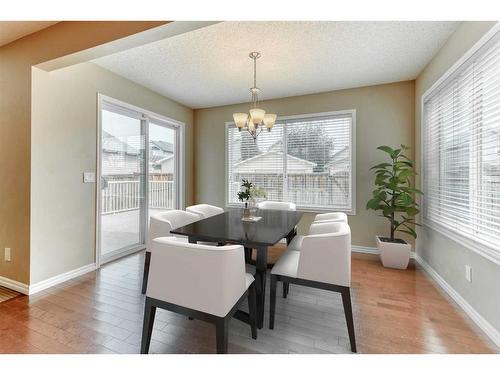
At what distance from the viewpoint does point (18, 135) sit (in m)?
2.40

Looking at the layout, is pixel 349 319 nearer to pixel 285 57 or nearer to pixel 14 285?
pixel 285 57

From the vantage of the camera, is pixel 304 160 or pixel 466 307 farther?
pixel 304 160

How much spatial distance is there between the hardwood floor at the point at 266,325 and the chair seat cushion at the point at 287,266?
427 millimetres

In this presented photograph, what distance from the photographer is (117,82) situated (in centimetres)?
322

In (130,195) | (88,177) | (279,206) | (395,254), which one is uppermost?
(88,177)

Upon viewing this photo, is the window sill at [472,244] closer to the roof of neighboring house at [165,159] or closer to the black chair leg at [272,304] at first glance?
the black chair leg at [272,304]

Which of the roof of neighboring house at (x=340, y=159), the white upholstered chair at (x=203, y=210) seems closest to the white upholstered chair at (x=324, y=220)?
the white upholstered chair at (x=203, y=210)

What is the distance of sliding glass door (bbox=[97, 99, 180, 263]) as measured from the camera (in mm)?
3210

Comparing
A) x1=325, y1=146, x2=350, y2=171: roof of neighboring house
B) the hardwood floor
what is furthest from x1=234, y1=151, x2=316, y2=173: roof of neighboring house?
the hardwood floor

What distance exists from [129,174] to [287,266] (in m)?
2.81

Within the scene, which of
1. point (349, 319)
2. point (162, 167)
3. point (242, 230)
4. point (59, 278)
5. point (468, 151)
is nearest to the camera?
point (349, 319)

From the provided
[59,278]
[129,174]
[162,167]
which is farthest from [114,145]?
[59,278]

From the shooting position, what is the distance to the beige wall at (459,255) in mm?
1770

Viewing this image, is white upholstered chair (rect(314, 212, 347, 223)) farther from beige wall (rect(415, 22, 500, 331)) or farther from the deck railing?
the deck railing
